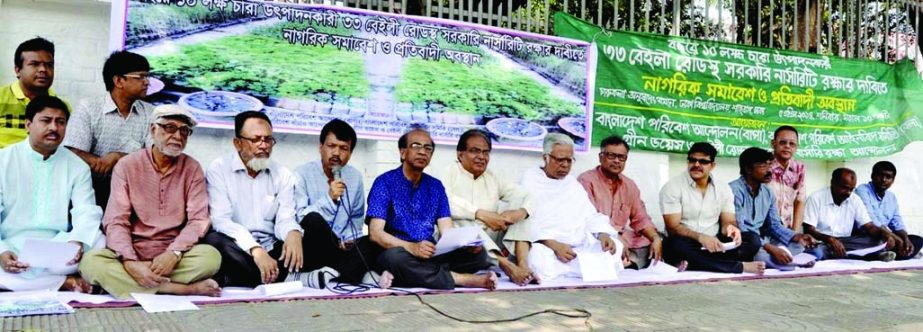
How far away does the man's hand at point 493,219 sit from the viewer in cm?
442

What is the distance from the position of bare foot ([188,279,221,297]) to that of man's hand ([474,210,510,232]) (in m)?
1.65

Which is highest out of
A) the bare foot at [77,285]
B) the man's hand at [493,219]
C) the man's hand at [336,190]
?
the man's hand at [336,190]

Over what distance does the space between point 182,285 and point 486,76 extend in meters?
2.98

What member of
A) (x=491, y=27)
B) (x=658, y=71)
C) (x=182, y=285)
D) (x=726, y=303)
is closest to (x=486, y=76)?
(x=491, y=27)

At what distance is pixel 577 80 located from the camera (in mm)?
5988

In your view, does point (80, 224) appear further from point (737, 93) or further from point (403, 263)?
point (737, 93)

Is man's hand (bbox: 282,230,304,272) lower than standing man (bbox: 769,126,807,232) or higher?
lower

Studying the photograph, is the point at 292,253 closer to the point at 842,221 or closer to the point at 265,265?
the point at 265,265

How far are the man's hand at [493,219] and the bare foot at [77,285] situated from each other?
2170mm

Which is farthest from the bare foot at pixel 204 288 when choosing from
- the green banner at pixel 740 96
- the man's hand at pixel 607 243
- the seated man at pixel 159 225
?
the green banner at pixel 740 96

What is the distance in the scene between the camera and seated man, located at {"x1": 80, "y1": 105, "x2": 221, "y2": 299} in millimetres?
3365

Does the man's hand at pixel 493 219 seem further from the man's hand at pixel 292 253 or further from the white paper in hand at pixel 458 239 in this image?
the man's hand at pixel 292 253

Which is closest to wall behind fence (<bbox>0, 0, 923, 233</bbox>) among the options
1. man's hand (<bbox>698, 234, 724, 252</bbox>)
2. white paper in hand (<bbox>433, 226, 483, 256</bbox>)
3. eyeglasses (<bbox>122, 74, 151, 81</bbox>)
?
eyeglasses (<bbox>122, 74, 151, 81</bbox>)

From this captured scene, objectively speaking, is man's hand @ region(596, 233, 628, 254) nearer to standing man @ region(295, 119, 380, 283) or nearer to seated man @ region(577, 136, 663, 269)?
seated man @ region(577, 136, 663, 269)
